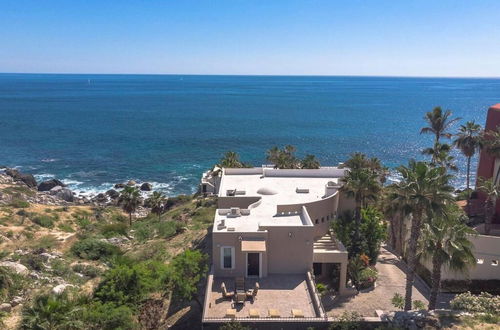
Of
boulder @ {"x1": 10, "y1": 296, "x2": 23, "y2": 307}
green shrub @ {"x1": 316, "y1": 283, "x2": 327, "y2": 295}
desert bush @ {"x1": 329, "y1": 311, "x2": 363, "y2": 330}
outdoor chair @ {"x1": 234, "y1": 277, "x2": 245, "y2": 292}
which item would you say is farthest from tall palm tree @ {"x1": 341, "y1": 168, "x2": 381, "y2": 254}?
boulder @ {"x1": 10, "y1": 296, "x2": 23, "y2": 307}

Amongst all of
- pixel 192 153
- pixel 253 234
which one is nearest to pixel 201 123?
pixel 192 153

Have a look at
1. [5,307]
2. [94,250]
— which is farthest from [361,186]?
[5,307]

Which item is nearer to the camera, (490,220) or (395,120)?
(490,220)

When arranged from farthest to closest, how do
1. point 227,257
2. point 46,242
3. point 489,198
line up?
point 46,242
point 489,198
point 227,257

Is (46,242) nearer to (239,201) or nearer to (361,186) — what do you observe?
(239,201)

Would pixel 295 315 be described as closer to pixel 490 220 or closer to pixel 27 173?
pixel 490 220

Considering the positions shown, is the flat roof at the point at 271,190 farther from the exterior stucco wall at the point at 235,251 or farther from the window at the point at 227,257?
the window at the point at 227,257
